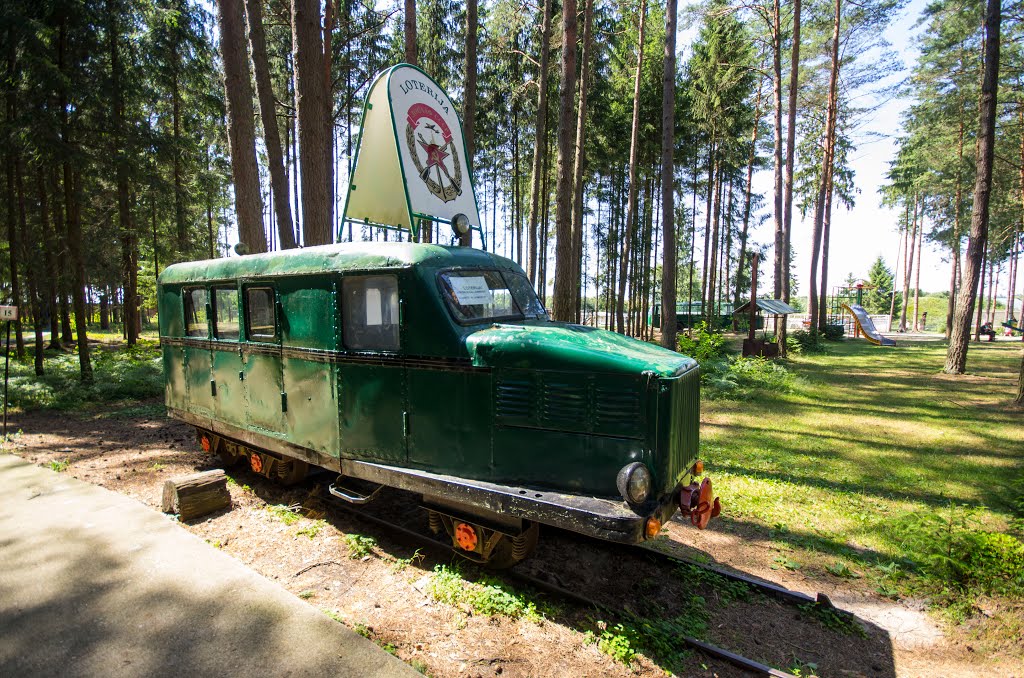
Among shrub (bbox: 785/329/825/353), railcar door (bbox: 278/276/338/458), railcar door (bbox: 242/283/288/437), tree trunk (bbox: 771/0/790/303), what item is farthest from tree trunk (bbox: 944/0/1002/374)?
railcar door (bbox: 242/283/288/437)

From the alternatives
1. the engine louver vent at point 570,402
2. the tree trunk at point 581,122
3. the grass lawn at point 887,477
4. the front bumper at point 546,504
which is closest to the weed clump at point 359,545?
the front bumper at point 546,504

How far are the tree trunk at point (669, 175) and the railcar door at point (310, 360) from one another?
9703 millimetres

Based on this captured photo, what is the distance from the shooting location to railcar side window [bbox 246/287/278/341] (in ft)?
17.8

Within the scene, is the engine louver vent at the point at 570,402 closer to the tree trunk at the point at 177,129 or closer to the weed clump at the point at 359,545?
the weed clump at the point at 359,545

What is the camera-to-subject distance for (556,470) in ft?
12.7

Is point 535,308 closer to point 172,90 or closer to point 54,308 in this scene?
point 54,308

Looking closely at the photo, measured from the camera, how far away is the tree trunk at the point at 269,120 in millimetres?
9430

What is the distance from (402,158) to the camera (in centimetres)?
589

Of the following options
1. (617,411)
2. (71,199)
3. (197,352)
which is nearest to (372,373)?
(617,411)

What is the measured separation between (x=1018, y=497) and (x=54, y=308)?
23219mm

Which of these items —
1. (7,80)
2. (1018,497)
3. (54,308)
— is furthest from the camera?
(54,308)

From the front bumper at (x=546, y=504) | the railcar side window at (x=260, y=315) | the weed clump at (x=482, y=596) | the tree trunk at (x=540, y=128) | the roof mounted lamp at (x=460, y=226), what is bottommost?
the weed clump at (x=482, y=596)

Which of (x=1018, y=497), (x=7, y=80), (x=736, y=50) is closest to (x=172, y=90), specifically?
(x=7, y=80)

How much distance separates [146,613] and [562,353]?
11.9 feet
